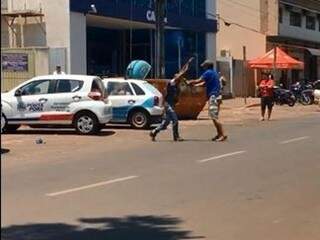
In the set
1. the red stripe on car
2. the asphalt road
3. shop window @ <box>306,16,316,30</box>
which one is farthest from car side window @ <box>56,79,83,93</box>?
shop window @ <box>306,16,316,30</box>

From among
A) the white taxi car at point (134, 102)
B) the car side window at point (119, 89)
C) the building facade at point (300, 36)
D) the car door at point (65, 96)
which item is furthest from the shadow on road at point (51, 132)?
→ the building facade at point (300, 36)

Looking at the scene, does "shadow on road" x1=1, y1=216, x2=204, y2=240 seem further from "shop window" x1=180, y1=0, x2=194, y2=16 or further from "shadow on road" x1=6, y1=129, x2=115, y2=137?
"shop window" x1=180, y1=0, x2=194, y2=16

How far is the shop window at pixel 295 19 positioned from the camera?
53.2 meters

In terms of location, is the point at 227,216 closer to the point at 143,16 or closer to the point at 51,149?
the point at 51,149

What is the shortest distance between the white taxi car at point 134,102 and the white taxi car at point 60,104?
1785 millimetres

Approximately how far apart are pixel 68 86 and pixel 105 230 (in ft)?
42.6

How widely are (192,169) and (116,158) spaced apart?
2313 mm

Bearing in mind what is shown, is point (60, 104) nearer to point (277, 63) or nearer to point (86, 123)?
point (86, 123)

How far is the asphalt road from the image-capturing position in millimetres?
7730

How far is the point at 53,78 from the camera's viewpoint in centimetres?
2033

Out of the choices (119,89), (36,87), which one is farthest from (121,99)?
(36,87)

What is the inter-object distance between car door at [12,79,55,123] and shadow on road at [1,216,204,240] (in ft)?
39.9

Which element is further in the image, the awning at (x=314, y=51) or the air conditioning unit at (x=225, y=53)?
the awning at (x=314, y=51)

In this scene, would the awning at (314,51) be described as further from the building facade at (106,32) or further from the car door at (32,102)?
the car door at (32,102)
